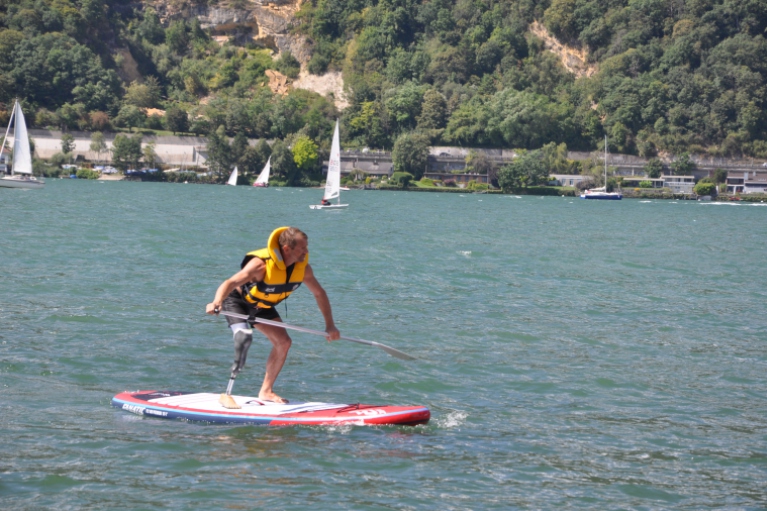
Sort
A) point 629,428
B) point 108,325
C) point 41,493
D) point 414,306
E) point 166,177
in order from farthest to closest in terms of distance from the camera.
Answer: point 166,177 < point 414,306 < point 108,325 < point 629,428 < point 41,493

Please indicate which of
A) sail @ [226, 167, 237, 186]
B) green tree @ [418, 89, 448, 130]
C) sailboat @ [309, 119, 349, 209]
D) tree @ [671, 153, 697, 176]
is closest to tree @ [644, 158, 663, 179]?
tree @ [671, 153, 697, 176]

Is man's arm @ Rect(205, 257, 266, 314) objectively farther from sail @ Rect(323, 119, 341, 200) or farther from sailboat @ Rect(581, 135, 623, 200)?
sailboat @ Rect(581, 135, 623, 200)

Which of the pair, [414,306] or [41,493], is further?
[414,306]

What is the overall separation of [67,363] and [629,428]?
8.96m

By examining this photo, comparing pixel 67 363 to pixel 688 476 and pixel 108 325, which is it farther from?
pixel 688 476

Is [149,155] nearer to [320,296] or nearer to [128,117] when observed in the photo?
[128,117]

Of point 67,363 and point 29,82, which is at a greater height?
point 29,82

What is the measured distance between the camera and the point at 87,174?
157 meters

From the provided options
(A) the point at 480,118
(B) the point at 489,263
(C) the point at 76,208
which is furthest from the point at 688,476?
(A) the point at 480,118

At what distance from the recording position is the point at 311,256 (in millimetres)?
39875

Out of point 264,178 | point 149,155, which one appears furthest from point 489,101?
point 149,155

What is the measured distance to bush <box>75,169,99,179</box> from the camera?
15700cm

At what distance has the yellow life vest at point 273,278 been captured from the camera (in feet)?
42.6

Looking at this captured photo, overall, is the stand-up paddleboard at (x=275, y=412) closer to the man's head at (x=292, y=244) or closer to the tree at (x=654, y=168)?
the man's head at (x=292, y=244)
